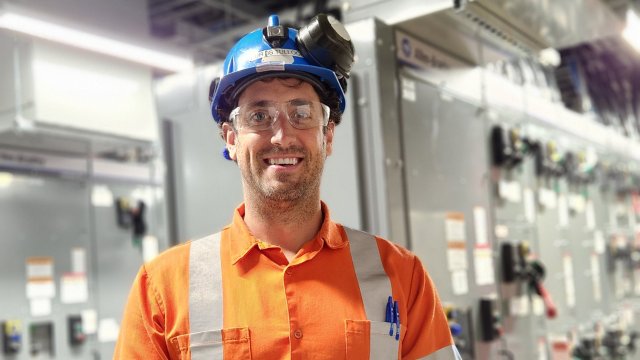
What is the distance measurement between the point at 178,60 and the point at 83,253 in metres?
2.03

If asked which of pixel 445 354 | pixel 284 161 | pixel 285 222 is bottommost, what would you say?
pixel 445 354

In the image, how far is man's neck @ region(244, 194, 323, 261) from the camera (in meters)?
1.66

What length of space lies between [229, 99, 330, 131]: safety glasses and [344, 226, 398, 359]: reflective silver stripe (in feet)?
1.07

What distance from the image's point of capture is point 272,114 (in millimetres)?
1623

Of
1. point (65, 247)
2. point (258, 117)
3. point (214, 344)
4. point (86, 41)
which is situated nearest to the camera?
point (214, 344)

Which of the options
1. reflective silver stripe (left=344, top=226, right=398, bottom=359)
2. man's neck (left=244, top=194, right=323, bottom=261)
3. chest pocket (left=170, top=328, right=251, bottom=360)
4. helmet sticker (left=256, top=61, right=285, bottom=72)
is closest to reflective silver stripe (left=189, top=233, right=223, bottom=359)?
chest pocket (left=170, top=328, right=251, bottom=360)

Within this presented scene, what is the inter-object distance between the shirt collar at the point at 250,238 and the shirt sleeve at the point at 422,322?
227 millimetres

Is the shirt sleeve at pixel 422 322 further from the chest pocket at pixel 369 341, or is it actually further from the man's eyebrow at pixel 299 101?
the man's eyebrow at pixel 299 101

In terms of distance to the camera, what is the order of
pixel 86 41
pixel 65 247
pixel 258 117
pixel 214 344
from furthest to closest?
pixel 65 247
pixel 86 41
pixel 258 117
pixel 214 344

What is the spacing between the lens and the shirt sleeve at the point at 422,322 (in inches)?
65.3

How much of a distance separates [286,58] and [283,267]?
20.6 inches

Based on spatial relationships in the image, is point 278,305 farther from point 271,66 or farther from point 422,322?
point 271,66

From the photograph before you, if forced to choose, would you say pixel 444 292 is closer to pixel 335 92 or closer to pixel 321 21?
pixel 335 92

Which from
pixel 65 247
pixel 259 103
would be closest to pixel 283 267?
pixel 259 103
